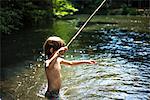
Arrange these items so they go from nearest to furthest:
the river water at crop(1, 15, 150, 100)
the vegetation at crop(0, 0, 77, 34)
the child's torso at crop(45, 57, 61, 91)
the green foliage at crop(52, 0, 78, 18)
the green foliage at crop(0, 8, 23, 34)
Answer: the child's torso at crop(45, 57, 61, 91)
the river water at crop(1, 15, 150, 100)
the green foliage at crop(0, 8, 23, 34)
the vegetation at crop(0, 0, 77, 34)
the green foliage at crop(52, 0, 78, 18)

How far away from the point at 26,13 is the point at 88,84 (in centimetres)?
1648

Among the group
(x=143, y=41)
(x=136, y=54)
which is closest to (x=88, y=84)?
(x=136, y=54)

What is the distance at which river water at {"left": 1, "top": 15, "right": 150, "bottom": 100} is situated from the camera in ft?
27.6

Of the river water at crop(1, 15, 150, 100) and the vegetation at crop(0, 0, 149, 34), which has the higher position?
the vegetation at crop(0, 0, 149, 34)

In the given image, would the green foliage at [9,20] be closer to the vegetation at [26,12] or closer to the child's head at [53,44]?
the vegetation at [26,12]

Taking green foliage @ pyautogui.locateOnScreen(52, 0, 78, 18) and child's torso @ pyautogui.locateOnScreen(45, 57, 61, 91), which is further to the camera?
green foliage @ pyautogui.locateOnScreen(52, 0, 78, 18)

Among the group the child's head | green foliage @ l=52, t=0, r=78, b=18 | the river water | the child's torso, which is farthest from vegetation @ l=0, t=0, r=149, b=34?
the child's head

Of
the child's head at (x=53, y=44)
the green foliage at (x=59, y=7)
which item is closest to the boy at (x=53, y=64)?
the child's head at (x=53, y=44)

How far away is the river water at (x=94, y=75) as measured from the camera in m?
8.40

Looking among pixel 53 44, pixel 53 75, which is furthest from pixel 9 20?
pixel 53 44

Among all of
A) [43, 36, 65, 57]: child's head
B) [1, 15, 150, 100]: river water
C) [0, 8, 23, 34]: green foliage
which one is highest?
[43, 36, 65, 57]: child's head

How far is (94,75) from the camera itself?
1027cm

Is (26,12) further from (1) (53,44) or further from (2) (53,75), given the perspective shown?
(1) (53,44)

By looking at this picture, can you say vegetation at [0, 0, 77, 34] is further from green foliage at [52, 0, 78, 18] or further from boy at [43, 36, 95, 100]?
boy at [43, 36, 95, 100]
